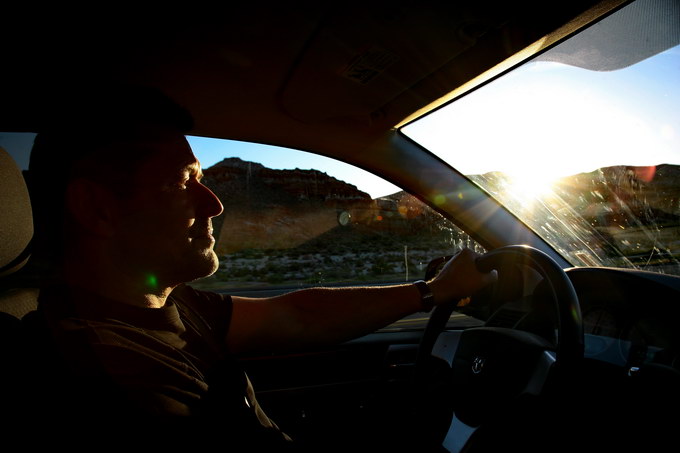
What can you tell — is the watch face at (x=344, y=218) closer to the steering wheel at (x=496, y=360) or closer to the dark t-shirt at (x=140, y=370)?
the steering wheel at (x=496, y=360)

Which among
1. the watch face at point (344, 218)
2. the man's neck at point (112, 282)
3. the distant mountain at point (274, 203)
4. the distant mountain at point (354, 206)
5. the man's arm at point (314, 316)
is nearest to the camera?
the man's neck at point (112, 282)

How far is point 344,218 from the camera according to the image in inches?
170

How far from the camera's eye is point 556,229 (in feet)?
8.21

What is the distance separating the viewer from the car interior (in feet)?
4.87

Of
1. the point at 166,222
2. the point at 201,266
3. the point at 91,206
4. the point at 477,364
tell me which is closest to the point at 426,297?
the point at 477,364

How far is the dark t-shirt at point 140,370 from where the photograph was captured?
3.61ft

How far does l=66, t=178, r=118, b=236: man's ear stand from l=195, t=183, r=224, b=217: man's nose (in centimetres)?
32

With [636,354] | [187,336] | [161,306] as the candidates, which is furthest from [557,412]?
[161,306]

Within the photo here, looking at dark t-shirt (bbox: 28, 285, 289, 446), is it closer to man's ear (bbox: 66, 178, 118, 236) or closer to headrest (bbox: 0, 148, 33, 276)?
man's ear (bbox: 66, 178, 118, 236)

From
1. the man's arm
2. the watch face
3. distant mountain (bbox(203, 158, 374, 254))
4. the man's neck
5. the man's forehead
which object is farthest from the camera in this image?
the watch face

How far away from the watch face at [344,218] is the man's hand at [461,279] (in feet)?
8.17

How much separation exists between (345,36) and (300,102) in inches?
24.5

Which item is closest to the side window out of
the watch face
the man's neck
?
the watch face

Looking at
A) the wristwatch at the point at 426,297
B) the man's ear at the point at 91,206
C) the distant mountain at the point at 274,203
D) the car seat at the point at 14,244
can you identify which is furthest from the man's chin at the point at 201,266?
the distant mountain at the point at 274,203
